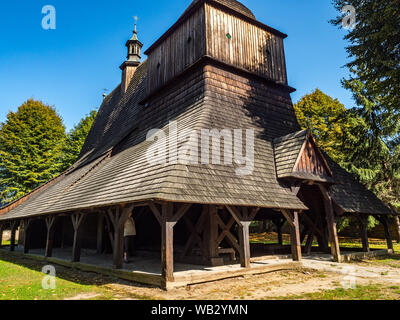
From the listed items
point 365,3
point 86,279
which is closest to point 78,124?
point 86,279

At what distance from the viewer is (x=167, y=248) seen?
21.4ft

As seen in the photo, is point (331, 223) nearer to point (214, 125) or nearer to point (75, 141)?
point (214, 125)

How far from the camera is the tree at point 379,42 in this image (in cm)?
919

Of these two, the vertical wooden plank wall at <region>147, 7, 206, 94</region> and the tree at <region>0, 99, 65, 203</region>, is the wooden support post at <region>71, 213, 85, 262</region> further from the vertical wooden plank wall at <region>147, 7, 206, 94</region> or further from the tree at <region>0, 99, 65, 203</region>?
the tree at <region>0, 99, 65, 203</region>

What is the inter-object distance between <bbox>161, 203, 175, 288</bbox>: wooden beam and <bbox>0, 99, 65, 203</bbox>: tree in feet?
82.4

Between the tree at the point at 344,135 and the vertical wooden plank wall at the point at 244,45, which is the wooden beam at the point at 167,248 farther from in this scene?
the tree at the point at 344,135

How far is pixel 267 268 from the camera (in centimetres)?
824

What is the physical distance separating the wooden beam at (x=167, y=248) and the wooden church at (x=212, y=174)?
1.0 inches

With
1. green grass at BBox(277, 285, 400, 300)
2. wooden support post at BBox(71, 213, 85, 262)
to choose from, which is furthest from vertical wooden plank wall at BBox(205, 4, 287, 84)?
green grass at BBox(277, 285, 400, 300)
